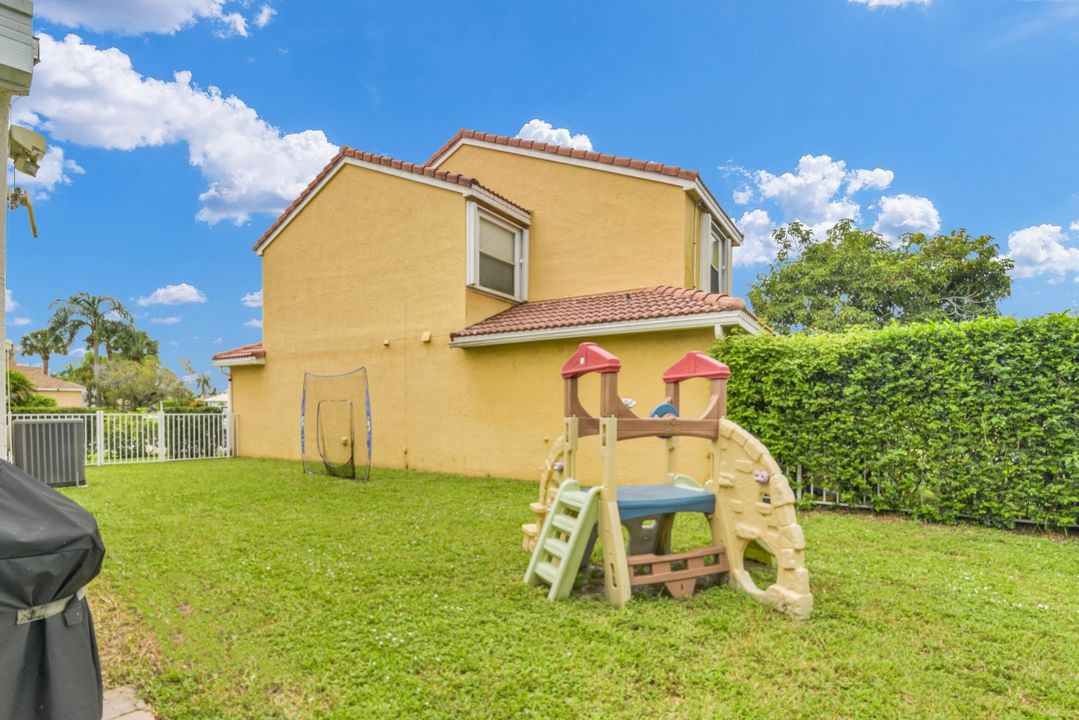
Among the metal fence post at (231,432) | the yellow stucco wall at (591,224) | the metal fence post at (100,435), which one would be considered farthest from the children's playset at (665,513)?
the metal fence post at (100,435)

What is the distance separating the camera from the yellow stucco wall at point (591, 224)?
9.64 m

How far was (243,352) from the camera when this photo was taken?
1298 cm

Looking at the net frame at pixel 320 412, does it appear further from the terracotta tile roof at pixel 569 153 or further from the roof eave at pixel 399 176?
the terracotta tile roof at pixel 569 153

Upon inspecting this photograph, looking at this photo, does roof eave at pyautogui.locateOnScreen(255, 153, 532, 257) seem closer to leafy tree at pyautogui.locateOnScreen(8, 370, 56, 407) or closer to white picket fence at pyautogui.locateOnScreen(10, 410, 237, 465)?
white picket fence at pyautogui.locateOnScreen(10, 410, 237, 465)

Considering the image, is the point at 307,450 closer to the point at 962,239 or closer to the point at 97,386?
the point at 962,239

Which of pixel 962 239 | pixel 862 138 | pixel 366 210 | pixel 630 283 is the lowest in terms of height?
pixel 630 283

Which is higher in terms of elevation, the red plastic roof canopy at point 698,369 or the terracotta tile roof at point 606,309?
the terracotta tile roof at point 606,309

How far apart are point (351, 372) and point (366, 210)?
3.34 m

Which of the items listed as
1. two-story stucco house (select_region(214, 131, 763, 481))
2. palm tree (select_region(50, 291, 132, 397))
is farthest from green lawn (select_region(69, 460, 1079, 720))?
palm tree (select_region(50, 291, 132, 397))

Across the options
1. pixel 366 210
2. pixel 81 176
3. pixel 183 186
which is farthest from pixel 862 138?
pixel 81 176

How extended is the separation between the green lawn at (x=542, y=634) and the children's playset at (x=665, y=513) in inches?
6.4

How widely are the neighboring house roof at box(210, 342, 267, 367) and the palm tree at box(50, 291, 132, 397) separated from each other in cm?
2833

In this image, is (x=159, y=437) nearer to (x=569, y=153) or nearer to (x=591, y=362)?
(x=569, y=153)

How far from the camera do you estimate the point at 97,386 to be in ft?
109
